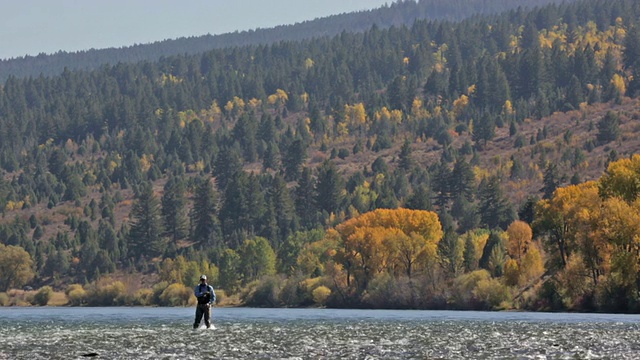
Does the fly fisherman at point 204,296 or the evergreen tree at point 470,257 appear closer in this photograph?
the fly fisherman at point 204,296

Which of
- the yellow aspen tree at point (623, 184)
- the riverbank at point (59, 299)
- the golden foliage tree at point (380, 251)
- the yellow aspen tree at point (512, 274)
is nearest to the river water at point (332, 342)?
the yellow aspen tree at point (623, 184)

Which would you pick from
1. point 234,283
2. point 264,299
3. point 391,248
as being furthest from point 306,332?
point 234,283

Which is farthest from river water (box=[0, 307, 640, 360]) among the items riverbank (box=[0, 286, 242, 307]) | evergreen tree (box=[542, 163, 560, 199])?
evergreen tree (box=[542, 163, 560, 199])

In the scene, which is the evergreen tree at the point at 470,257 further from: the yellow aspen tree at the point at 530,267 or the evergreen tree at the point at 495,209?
the evergreen tree at the point at 495,209

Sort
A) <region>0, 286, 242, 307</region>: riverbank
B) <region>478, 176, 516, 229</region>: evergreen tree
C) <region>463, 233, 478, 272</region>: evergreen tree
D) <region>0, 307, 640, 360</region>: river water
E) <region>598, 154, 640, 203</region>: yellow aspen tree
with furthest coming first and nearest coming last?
1. <region>478, 176, 516, 229</region>: evergreen tree
2. <region>0, 286, 242, 307</region>: riverbank
3. <region>463, 233, 478, 272</region>: evergreen tree
4. <region>598, 154, 640, 203</region>: yellow aspen tree
5. <region>0, 307, 640, 360</region>: river water

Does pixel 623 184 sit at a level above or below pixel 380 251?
below

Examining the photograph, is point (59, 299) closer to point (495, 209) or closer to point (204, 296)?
point (495, 209)

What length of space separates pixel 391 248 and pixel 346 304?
9.41 meters

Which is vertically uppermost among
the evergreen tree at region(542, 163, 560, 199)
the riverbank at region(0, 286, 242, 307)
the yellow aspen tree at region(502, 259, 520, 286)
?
the evergreen tree at region(542, 163, 560, 199)

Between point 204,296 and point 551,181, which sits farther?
point 551,181

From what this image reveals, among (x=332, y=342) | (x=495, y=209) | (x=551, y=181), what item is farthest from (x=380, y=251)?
(x=332, y=342)

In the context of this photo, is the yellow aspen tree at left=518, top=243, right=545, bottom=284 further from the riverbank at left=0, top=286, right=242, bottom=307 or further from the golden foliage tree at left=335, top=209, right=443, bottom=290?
the riverbank at left=0, top=286, right=242, bottom=307

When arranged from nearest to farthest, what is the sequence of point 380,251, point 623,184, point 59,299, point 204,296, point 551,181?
point 204,296 → point 623,184 → point 380,251 → point 59,299 → point 551,181

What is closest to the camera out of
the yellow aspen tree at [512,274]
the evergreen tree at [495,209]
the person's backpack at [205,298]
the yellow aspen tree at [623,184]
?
the person's backpack at [205,298]
